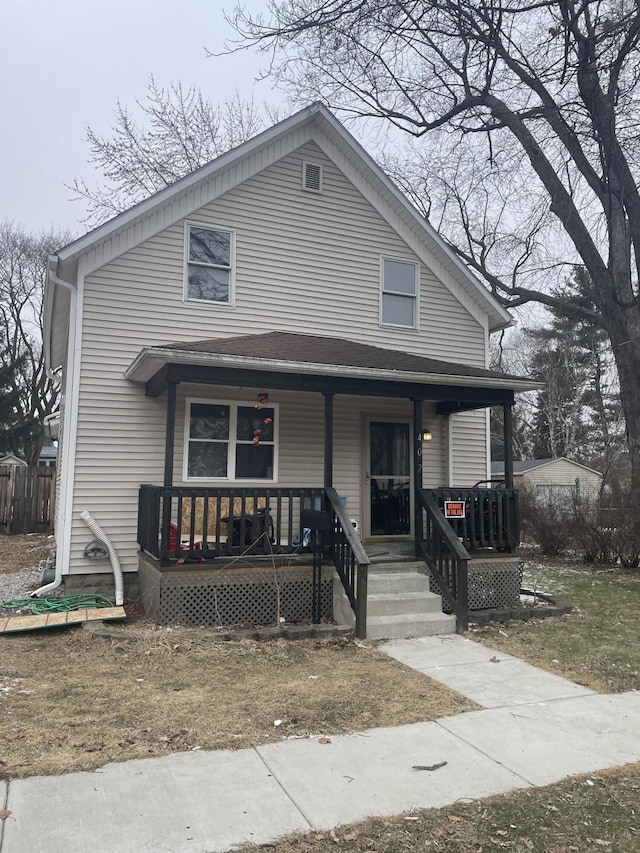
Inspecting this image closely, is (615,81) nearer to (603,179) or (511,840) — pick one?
(603,179)

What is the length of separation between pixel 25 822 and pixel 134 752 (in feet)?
2.84

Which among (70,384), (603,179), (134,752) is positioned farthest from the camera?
(603,179)

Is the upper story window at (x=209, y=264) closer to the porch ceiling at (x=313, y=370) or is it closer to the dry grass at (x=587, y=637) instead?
the porch ceiling at (x=313, y=370)

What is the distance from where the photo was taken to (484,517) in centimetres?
880

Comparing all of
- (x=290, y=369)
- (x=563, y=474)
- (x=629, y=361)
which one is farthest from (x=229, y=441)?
(x=563, y=474)

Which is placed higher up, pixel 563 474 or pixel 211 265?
pixel 211 265

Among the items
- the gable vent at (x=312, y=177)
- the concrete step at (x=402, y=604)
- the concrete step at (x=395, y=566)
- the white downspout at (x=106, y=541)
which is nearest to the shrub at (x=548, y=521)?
the concrete step at (x=395, y=566)

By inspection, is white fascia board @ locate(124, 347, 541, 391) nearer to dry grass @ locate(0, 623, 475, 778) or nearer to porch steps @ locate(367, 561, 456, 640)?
porch steps @ locate(367, 561, 456, 640)

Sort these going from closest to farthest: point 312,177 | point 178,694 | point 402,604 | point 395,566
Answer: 1. point 178,694
2. point 402,604
3. point 395,566
4. point 312,177

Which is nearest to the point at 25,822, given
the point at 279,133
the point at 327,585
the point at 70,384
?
the point at 327,585

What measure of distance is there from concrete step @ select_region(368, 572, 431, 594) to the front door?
1.95 metres

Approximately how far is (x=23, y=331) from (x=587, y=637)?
30.1 metres

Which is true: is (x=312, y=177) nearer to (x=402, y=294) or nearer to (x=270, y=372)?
(x=402, y=294)

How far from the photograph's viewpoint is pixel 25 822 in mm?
3041
